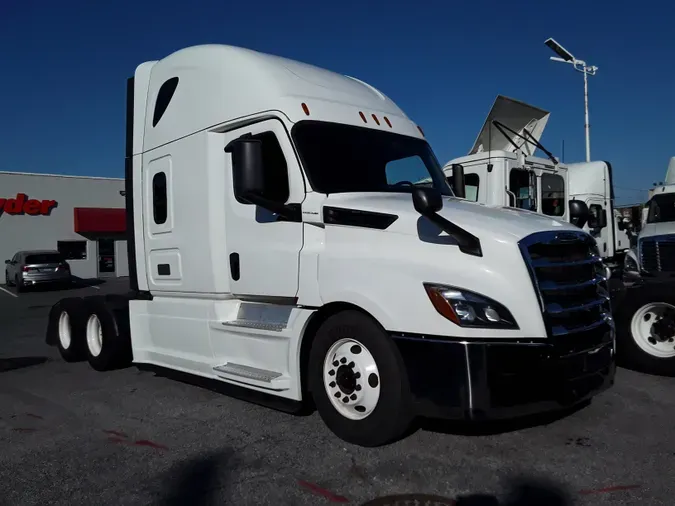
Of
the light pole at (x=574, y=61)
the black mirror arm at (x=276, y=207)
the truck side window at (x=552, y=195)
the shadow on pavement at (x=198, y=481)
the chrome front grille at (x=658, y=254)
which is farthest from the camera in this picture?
the light pole at (x=574, y=61)

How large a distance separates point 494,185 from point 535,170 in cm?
105

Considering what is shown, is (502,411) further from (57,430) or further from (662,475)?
(57,430)

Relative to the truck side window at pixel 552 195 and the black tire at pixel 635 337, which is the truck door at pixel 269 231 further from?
the truck side window at pixel 552 195

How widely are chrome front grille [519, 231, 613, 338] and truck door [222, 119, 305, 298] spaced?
6.12ft

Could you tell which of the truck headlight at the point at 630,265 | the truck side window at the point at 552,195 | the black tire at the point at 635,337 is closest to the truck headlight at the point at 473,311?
the black tire at the point at 635,337

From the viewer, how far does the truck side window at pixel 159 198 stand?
21.2ft

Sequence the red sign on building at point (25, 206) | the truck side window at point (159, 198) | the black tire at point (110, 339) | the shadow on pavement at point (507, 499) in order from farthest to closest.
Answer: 1. the red sign on building at point (25, 206)
2. the black tire at point (110, 339)
3. the truck side window at point (159, 198)
4. the shadow on pavement at point (507, 499)

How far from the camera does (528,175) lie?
396 inches

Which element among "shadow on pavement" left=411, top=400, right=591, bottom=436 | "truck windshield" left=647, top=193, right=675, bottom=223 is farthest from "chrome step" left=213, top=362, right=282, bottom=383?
"truck windshield" left=647, top=193, right=675, bottom=223

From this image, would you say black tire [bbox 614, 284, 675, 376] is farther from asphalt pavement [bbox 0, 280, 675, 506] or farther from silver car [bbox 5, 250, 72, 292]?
silver car [bbox 5, 250, 72, 292]

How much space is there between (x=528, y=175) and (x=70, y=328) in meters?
7.40

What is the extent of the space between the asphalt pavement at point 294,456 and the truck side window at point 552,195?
4.96m

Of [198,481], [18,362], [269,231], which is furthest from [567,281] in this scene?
[18,362]

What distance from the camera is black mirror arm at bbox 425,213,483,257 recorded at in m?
4.08
